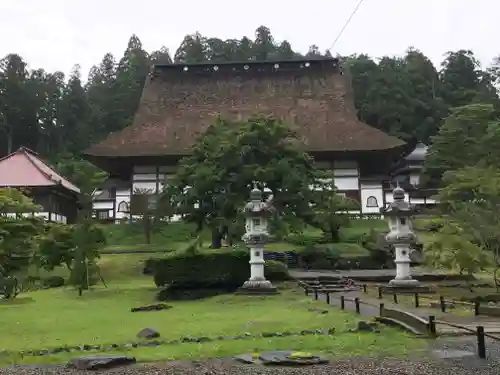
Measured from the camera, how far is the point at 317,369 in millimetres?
6793

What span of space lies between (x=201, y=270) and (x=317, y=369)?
1082cm

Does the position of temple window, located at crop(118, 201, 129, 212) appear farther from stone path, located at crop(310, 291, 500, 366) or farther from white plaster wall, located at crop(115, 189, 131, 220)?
stone path, located at crop(310, 291, 500, 366)

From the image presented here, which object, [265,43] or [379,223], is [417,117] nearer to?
[265,43]

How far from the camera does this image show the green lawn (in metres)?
8.13

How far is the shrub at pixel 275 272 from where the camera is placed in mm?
19625

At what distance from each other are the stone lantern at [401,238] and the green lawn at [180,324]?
297 cm

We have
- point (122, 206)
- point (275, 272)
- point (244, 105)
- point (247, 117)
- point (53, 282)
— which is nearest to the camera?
point (275, 272)

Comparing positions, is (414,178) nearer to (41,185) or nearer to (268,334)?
(41,185)

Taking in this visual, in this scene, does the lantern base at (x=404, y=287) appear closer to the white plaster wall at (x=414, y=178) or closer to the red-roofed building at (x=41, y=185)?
the red-roofed building at (x=41, y=185)

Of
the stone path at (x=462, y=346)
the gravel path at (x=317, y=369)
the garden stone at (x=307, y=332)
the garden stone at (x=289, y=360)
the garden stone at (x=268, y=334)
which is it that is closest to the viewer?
the gravel path at (x=317, y=369)

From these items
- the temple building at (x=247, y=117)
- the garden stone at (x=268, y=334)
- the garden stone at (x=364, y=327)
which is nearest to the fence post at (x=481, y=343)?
the garden stone at (x=364, y=327)

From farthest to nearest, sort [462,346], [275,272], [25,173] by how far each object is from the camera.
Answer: [25,173] → [275,272] → [462,346]

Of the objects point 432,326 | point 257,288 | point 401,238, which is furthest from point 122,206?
point 432,326

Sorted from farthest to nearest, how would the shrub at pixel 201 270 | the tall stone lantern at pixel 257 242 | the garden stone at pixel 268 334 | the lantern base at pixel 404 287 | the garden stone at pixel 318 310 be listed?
the shrub at pixel 201 270, the tall stone lantern at pixel 257 242, the lantern base at pixel 404 287, the garden stone at pixel 318 310, the garden stone at pixel 268 334
